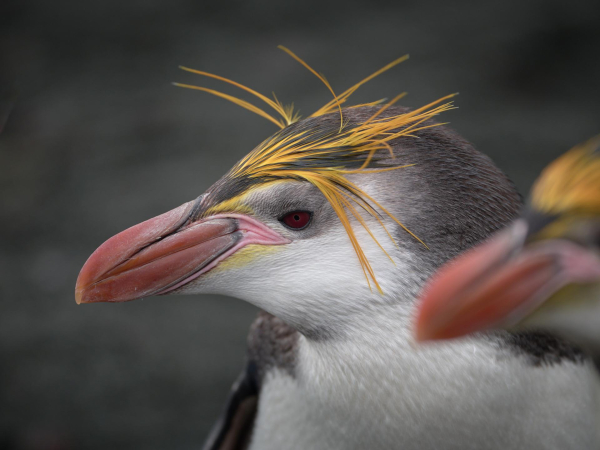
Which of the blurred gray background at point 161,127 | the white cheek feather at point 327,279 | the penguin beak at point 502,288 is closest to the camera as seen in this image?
the penguin beak at point 502,288

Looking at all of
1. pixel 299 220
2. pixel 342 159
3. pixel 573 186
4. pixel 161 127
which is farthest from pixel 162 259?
pixel 161 127

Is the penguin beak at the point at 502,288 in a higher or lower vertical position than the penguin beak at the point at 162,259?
lower

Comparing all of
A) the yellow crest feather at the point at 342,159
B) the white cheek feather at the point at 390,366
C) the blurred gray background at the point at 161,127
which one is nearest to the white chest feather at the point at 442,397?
the white cheek feather at the point at 390,366

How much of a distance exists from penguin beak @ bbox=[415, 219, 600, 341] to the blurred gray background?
9.23ft

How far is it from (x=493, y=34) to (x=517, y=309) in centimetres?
515

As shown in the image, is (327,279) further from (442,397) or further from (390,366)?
(442,397)

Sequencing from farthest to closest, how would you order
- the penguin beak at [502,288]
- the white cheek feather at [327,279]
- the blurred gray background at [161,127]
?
the blurred gray background at [161,127] → the white cheek feather at [327,279] → the penguin beak at [502,288]

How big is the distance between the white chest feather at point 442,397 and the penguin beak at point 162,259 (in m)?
0.31

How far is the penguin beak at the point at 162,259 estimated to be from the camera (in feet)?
4.23

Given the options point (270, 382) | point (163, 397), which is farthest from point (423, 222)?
point (163, 397)

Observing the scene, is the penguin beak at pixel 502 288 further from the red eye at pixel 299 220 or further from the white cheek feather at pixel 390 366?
the red eye at pixel 299 220

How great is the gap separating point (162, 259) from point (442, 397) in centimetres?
68

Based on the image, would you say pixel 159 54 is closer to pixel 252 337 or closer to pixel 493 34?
pixel 493 34

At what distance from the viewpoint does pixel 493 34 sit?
18.0ft
